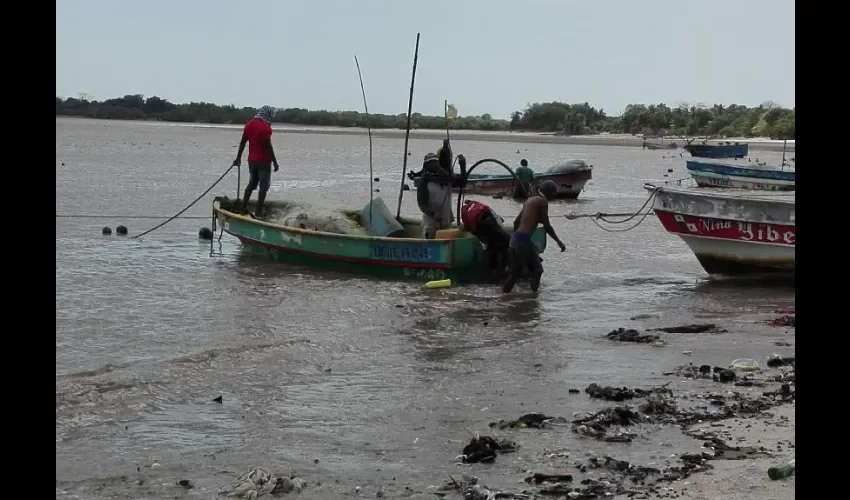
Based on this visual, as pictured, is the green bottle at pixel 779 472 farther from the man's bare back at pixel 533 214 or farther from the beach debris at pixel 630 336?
the man's bare back at pixel 533 214

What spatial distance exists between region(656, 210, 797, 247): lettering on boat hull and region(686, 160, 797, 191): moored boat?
1379 cm

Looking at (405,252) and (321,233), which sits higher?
(321,233)

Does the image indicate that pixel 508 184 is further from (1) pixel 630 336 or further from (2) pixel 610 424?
(2) pixel 610 424

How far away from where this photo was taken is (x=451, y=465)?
19.0 ft

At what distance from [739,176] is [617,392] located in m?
24.9

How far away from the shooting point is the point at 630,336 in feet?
32.2

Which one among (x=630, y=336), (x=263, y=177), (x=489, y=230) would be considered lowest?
(x=630, y=336)

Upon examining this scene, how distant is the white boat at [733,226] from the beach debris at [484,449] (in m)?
7.93

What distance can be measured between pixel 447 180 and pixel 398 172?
121ft

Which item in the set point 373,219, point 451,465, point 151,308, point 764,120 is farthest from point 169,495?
point 764,120

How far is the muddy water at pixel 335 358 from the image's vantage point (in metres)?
5.95

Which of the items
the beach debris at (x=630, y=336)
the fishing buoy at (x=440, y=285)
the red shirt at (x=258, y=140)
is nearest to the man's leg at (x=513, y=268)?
the fishing buoy at (x=440, y=285)

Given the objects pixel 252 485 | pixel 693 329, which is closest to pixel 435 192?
pixel 693 329
